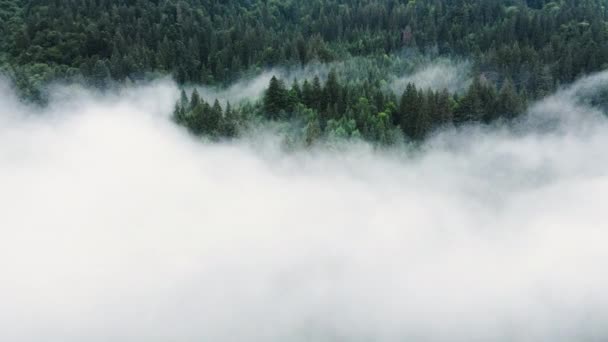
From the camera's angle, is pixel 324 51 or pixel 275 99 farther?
pixel 324 51

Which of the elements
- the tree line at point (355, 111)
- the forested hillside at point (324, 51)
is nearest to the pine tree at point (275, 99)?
the tree line at point (355, 111)

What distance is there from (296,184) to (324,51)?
4976cm

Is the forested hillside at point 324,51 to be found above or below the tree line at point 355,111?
above

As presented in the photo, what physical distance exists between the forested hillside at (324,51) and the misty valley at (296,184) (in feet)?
2.08

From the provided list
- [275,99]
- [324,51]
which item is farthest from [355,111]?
[324,51]

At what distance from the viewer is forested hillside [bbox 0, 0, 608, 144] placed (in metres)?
125

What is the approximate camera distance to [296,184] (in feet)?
415

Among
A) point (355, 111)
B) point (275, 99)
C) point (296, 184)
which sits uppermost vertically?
point (275, 99)

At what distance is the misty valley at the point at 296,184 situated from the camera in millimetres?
104625

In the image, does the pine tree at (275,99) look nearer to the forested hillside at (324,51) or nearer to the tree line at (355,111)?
the tree line at (355,111)

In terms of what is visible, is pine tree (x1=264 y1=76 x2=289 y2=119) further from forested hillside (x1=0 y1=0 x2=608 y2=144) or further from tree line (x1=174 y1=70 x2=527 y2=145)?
forested hillside (x1=0 y1=0 x2=608 y2=144)

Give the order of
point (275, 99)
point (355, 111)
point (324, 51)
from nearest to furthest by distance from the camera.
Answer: point (355, 111)
point (275, 99)
point (324, 51)

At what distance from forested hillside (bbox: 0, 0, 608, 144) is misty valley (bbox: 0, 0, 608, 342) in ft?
2.08

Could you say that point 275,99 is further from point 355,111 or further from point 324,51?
point 324,51
